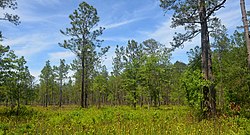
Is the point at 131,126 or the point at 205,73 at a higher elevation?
the point at 205,73

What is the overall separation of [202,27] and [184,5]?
1601 mm

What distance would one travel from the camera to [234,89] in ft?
54.9

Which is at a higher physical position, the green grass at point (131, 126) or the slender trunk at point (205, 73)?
the slender trunk at point (205, 73)

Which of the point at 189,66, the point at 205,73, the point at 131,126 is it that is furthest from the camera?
the point at 189,66

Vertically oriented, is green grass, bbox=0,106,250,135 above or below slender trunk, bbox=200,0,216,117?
below

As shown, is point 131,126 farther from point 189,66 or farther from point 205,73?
point 189,66

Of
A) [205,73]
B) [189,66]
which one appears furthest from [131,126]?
[189,66]

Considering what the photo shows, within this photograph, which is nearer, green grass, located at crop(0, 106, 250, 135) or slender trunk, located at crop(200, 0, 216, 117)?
green grass, located at crop(0, 106, 250, 135)

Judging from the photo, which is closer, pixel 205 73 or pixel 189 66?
pixel 205 73

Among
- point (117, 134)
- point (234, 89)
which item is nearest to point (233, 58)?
point (234, 89)

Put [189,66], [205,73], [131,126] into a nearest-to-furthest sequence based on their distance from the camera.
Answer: [131,126]
[205,73]
[189,66]

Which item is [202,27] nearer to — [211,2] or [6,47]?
[211,2]

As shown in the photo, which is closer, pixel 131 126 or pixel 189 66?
pixel 131 126

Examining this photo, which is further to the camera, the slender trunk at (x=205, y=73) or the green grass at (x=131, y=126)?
→ the slender trunk at (x=205, y=73)
